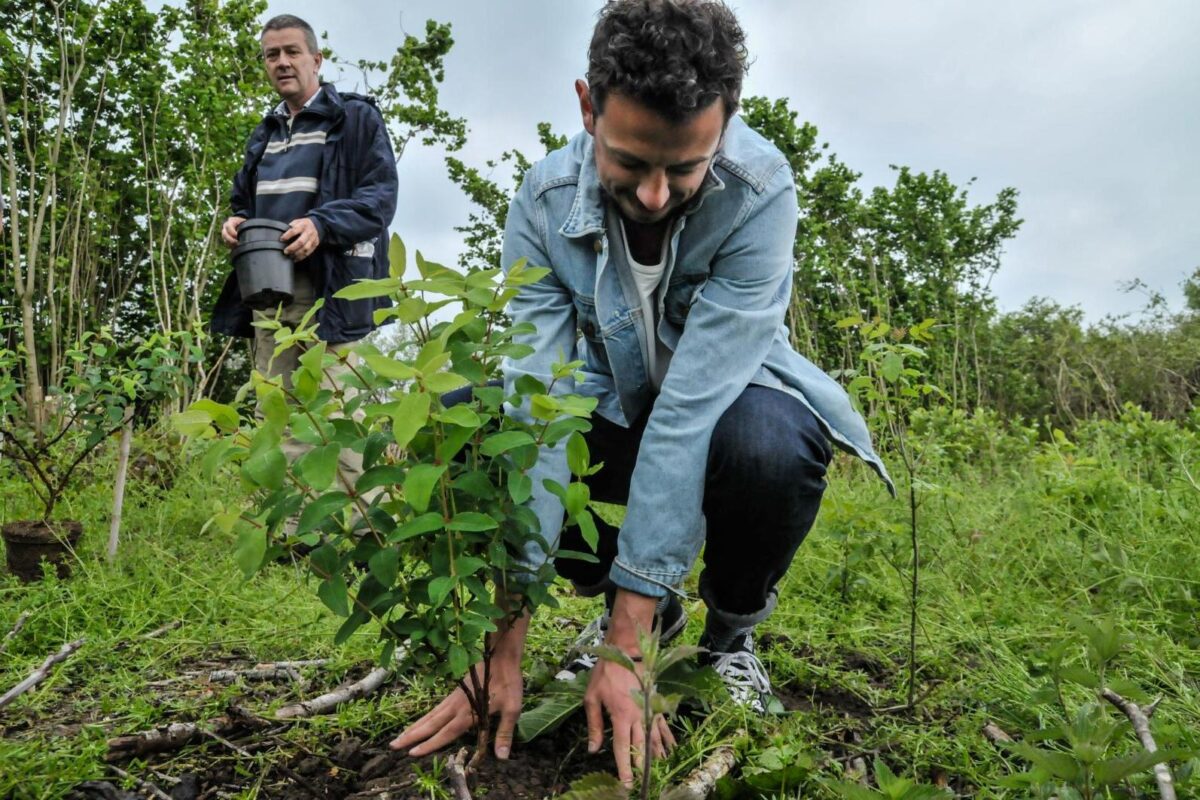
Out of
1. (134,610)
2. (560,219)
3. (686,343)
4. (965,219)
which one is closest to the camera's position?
(686,343)

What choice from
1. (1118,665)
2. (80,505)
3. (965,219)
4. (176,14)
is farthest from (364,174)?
(965,219)

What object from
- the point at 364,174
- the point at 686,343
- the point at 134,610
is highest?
the point at 364,174

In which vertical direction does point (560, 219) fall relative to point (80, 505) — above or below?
above

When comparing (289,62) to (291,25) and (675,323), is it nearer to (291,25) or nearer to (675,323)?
(291,25)

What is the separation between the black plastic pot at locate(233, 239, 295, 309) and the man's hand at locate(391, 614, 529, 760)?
2365mm

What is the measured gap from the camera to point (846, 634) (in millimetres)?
2375

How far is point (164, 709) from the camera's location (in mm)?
1843

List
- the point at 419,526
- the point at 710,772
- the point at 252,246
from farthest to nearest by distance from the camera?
the point at 252,246
the point at 710,772
the point at 419,526

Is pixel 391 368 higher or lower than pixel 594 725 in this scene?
higher

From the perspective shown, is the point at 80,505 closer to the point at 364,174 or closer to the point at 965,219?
the point at 364,174

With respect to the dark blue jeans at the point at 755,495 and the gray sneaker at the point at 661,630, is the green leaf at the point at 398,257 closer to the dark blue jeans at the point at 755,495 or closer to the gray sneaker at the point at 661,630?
the dark blue jeans at the point at 755,495

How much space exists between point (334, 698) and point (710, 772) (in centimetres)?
83

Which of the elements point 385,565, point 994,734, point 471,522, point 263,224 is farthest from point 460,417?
point 263,224

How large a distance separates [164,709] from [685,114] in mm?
1599
